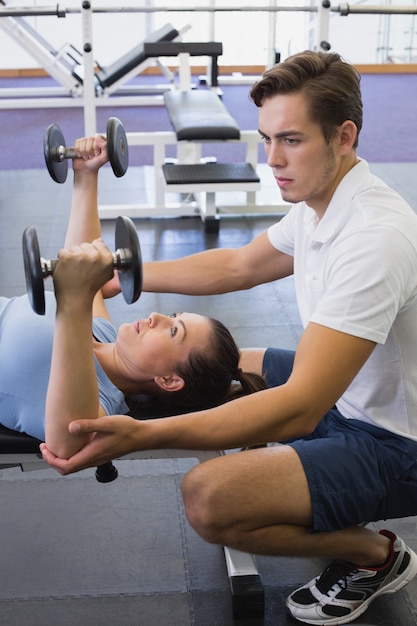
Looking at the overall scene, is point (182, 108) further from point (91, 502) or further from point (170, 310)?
point (91, 502)

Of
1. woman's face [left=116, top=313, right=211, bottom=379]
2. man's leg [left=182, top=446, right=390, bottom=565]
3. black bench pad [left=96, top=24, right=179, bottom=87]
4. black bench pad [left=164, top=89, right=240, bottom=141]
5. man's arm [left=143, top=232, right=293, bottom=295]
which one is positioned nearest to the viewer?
man's leg [left=182, top=446, right=390, bottom=565]

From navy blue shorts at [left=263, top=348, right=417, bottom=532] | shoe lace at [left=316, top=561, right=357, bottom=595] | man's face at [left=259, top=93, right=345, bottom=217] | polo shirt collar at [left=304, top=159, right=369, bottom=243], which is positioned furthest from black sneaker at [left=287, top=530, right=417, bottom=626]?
man's face at [left=259, top=93, right=345, bottom=217]

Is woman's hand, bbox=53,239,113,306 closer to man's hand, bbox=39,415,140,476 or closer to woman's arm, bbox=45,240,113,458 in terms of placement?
woman's arm, bbox=45,240,113,458

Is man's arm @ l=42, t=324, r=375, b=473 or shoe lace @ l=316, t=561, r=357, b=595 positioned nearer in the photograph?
man's arm @ l=42, t=324, r=375, b=473

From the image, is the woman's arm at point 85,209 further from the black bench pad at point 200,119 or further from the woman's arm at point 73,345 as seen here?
the black bench pad at point 200,119

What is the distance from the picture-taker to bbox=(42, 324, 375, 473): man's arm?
59.1 inches

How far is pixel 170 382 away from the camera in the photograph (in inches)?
70.7

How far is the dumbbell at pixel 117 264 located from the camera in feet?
4.37

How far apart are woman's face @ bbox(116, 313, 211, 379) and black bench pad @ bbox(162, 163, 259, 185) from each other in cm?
228

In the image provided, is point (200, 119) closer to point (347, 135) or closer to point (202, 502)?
point (347, 135)

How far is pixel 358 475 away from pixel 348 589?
310mm

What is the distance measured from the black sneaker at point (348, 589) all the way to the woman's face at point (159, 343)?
567mm

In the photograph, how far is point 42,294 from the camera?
135cm

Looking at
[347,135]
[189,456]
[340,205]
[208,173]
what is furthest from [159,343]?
[208,173]
